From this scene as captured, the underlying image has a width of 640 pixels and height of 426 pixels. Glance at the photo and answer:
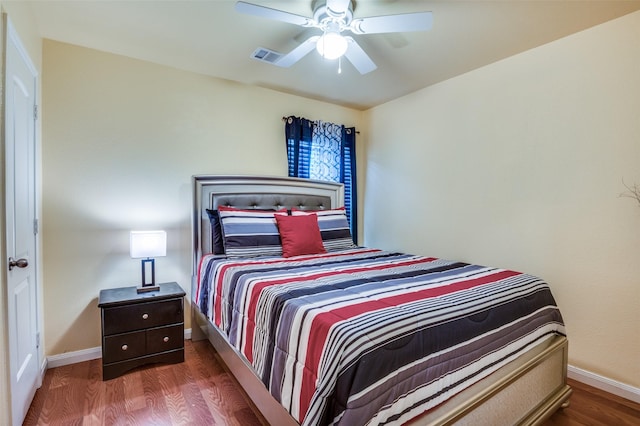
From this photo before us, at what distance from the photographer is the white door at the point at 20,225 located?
5.19 ft

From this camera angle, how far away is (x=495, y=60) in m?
2.70

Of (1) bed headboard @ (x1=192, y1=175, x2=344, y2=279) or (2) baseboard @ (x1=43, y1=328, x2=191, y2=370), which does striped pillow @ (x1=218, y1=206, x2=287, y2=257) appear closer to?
(1) bed headboard @ (x1=192, y1=175, x2=344, y2=279)

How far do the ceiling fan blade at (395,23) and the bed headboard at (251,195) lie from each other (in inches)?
69.7

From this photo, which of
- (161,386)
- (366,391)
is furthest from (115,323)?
(366,391)

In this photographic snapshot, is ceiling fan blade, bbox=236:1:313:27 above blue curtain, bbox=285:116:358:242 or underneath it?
above

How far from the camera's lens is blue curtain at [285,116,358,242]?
3.58 meters

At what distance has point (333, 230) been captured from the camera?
314 cm

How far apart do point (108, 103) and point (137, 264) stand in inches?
53.7

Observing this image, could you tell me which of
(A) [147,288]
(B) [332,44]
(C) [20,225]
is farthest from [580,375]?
(C) [20,225]

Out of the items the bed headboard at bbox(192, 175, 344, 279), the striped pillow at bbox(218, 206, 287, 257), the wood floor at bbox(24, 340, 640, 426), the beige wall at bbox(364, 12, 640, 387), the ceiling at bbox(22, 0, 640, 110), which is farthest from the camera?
the bed headboard at bbox(192, 175, 344, 279)

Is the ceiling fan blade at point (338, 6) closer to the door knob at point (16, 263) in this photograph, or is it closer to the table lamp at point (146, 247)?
the table lamp at point (146, 247)

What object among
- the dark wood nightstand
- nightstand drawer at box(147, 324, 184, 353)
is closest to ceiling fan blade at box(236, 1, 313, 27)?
the dark wood nightstand

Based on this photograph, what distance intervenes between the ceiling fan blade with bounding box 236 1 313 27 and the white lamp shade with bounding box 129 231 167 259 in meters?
1.71

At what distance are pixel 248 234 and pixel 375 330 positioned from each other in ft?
5.71
